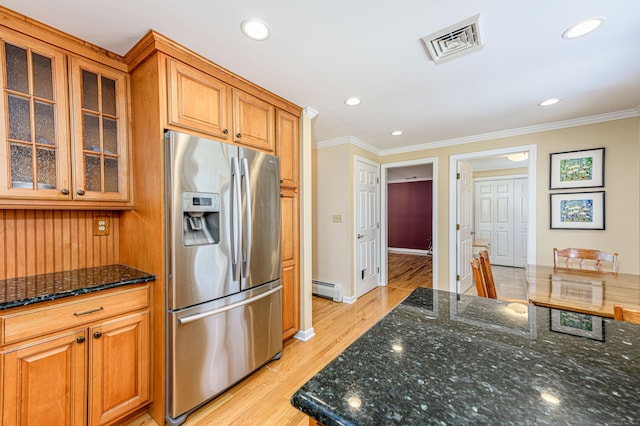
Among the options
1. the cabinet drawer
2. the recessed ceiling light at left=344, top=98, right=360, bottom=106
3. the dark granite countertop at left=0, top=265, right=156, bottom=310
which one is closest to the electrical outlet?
the dark granite countertop at left=0, top=265, right=156, bottom=310

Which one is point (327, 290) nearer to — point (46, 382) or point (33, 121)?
point (46, 382)

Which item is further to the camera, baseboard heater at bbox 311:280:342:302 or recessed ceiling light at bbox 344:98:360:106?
baseboard heater at bbox 311:280:342:302

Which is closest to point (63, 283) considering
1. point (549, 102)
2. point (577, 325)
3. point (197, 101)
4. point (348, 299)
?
point (197, 101)

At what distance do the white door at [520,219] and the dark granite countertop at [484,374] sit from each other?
5.65 meters

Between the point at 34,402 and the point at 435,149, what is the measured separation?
4.52 meters

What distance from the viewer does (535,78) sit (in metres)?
2.11

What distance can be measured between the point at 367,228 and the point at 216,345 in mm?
2852

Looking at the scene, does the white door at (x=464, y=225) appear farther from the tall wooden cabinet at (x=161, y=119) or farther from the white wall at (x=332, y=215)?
the tall wooden cabinet at (x=161, y=119)

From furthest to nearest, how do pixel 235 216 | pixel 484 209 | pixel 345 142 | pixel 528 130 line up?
1. pixel 484 209
2. pixel 345 142
3. pixel 528 130
4. pixel 235 216

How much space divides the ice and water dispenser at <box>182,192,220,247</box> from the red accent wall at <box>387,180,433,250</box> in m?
6.70

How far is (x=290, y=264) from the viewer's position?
2568 mm

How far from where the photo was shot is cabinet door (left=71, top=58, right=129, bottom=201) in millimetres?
1645

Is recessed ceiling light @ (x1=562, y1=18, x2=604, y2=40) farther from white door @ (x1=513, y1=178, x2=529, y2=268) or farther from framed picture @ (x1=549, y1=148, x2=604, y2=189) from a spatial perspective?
white door @ (x1=513, y1=178, x2=529, y2=268)

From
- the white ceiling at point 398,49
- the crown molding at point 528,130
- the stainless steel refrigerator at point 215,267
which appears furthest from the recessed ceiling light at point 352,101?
the crown molding at point 528,130
